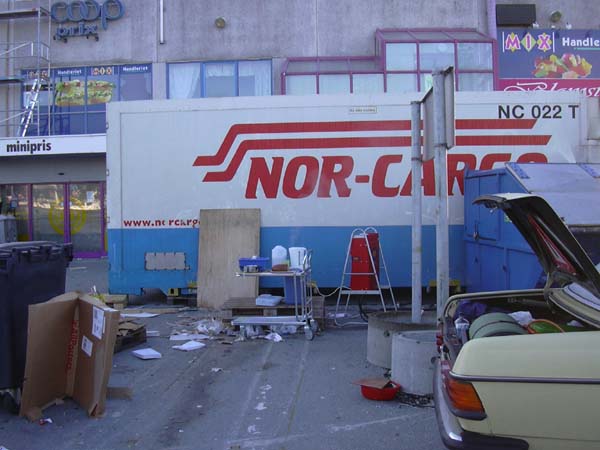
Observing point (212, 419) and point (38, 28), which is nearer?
point (212, 419)

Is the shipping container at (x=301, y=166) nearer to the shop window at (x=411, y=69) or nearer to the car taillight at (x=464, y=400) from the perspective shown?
the car taillight at (x=464, y=400)

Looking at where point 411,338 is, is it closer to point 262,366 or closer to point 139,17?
point 262,366

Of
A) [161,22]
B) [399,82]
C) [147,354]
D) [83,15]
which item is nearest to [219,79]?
[161,22]

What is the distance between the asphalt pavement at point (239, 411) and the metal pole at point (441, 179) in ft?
3.75

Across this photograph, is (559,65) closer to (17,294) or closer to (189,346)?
(189,346)

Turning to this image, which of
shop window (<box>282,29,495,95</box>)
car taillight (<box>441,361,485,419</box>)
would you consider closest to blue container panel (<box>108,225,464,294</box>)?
car taillight (<box>441,361,485,419</box>)

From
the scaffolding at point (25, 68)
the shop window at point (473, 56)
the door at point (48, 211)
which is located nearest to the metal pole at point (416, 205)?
the shop window at point (473, 56)

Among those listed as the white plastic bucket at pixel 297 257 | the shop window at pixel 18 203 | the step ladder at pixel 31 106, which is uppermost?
the step ladder at pixel 31 106

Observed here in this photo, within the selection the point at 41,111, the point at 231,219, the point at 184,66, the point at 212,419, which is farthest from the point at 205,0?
the point at 212,419

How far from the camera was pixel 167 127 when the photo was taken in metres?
9.25

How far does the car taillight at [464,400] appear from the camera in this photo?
267 centimetres

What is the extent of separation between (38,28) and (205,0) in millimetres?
5557

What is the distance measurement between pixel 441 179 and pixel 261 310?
11.7 ft

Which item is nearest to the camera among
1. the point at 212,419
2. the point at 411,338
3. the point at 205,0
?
the point at 212,419
